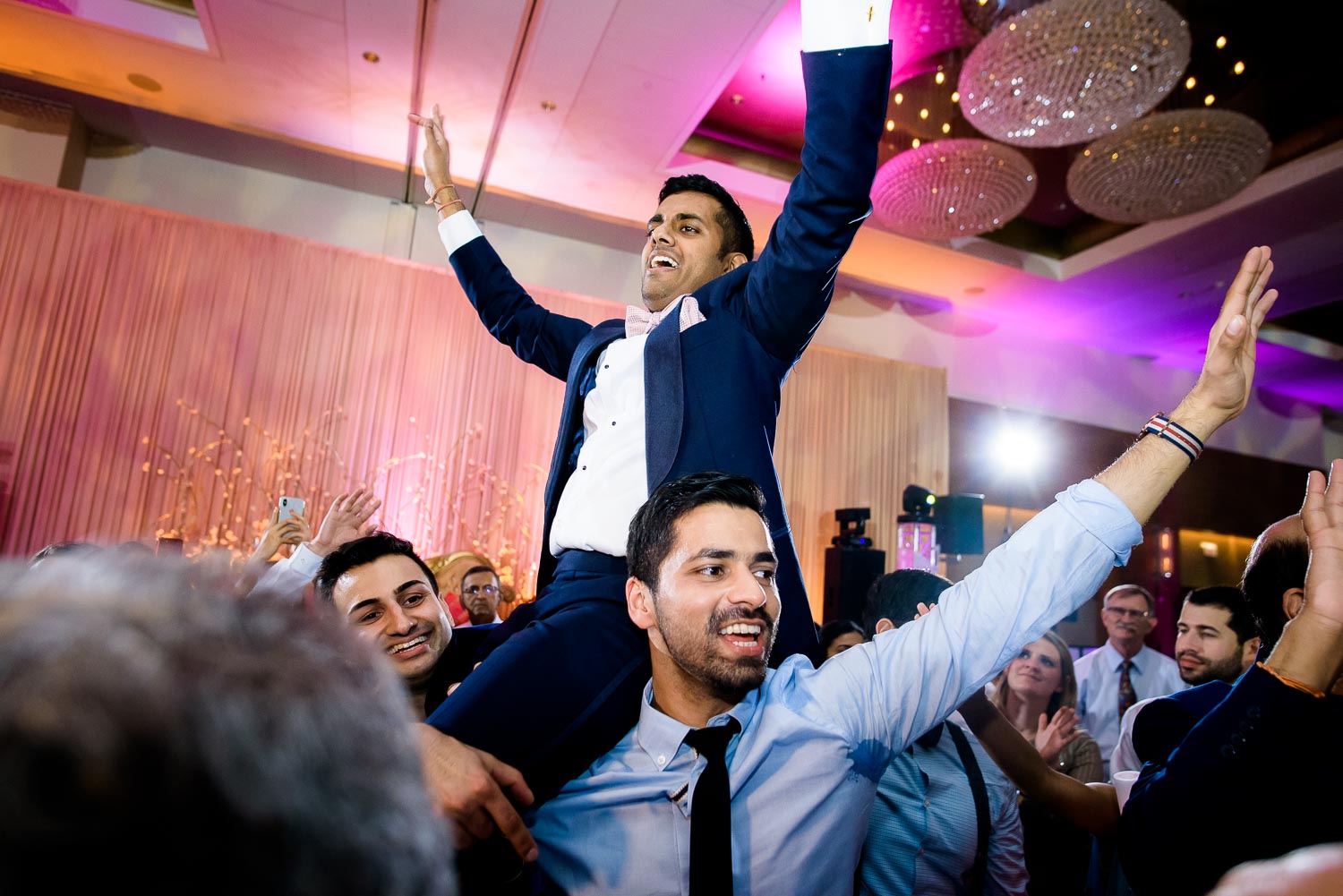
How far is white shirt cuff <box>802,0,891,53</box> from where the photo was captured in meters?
1.32

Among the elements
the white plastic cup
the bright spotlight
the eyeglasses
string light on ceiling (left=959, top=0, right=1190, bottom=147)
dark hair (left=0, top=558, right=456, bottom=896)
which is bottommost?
the white plastic cup

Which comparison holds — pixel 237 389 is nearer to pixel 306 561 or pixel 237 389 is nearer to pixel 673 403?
pixel 306 561

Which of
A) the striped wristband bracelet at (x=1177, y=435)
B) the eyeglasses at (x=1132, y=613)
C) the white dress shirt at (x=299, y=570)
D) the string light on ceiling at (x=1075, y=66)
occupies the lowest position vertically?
the white dress shirt at (x=299, y=570)

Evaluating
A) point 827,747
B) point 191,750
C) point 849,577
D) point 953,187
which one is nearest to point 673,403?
point 827,747

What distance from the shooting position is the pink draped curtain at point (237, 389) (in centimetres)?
647

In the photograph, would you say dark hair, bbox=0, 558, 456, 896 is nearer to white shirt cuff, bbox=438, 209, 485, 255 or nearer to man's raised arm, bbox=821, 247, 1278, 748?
man's raised arm, bbox=821, 247, 1278, 748

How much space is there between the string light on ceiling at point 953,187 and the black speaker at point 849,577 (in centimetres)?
270

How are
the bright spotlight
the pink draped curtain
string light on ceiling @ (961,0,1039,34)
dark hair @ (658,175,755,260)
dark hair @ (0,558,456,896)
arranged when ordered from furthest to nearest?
the bright spotlight < the pink draped curtain < string light on ceiling @ (961,0,1039,34) < dark hair @ (658,175,755,260) < dark hair @ (0,558,456,896)

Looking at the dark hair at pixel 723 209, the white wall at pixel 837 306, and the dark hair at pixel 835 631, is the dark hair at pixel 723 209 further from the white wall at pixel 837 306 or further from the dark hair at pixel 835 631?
the white wall at pixel 837 306

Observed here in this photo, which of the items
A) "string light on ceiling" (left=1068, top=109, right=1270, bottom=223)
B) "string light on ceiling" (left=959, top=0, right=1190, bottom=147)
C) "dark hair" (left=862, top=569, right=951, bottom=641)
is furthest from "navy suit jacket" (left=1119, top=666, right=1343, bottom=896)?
"string light on ceiling" (left=1068, top=109, right=1270, bottom=223)

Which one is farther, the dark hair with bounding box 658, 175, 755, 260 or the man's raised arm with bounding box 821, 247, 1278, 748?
the dark hair with bounding box 658, 175, 755, 260

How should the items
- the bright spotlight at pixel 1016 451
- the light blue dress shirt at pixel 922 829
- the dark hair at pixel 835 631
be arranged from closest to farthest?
the light blue dress shirt at pixel 922 829
the dark hair at pixel 835 631
the bright spotlight at pixel 1016 451

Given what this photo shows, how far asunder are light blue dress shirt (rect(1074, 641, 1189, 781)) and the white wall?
4911mm

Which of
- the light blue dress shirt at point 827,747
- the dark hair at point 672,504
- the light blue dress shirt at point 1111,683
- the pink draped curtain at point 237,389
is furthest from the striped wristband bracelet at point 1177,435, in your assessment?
the pink draped curtain at point 237,389
